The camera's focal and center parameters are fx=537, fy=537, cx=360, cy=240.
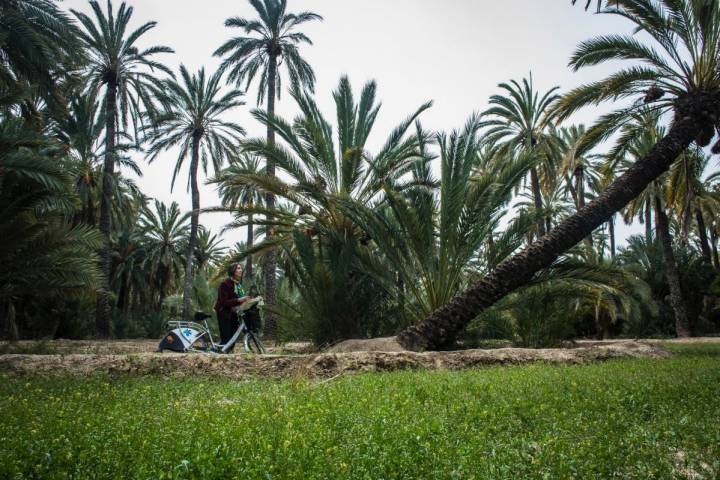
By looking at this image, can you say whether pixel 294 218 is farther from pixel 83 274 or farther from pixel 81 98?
pixel 81 98

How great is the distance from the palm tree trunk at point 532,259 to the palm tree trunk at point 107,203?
45.2 feet

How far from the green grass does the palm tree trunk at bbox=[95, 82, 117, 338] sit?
50.0 ft

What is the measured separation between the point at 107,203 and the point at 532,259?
1731 cm

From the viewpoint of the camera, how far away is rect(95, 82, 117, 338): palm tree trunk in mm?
20297

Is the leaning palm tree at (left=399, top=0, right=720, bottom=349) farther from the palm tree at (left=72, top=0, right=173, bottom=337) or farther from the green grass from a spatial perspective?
the palm tree at (left=72, top=0, right=173, bottom=337)

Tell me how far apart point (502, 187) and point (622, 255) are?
73.5 ft

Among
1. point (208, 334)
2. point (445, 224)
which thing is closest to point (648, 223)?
point (445, 224)

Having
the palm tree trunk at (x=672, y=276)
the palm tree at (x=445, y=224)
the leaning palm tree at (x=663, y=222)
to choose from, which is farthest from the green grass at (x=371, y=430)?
the palm tree trunk at (x=672, y=276)

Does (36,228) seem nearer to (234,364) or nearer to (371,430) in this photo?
(234,364)

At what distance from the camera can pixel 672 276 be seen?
22766 mm

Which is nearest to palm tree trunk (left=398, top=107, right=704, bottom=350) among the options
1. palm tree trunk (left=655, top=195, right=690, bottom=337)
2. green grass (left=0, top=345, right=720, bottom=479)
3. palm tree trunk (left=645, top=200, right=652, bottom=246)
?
green grass (left=0, top=345, right=720, bottom=479)

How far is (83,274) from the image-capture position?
12469mm

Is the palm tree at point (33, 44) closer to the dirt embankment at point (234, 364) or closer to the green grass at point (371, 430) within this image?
the dirt embankment at point (234, 364)

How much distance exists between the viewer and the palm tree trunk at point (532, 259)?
32.6ft
